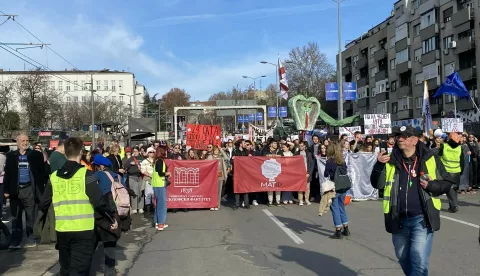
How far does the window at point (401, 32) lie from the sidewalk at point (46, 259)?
5621 cm

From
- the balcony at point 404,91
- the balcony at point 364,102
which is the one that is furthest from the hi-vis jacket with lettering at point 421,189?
the balcony at point 364,102

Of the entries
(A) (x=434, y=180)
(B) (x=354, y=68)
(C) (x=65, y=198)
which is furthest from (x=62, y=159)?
(B) (x=354, y=68)

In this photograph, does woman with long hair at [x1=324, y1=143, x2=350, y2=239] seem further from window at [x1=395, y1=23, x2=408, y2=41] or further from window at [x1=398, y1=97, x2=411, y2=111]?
window at [x1=395, y1=23, x2=408, y2=41]

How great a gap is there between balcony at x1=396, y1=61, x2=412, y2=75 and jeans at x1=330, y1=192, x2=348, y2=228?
53.6 m

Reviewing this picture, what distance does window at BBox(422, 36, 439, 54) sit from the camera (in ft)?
170

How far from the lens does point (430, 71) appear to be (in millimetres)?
52750

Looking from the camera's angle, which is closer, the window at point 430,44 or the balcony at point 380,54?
the window at point 430,44

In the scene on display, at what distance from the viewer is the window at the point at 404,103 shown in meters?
58.5

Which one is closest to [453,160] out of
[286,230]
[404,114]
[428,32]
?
[286,230]

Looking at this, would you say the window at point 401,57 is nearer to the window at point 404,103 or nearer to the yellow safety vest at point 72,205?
the window at point 404,103

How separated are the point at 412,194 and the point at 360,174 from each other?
34.3ft

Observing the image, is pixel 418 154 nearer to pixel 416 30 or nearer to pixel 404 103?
pixel 416 30

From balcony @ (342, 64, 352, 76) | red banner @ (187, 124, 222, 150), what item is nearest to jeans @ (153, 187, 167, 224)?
red banner @ (187, 124, 222, 150)

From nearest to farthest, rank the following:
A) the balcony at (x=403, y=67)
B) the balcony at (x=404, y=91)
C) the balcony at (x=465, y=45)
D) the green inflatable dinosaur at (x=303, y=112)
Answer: the green inflatable dinosaur at (x=303, y=112), the balcony at (x=465, y=45), the balcony at (x=403, y=67), the balcony at (x=404, y=91)
